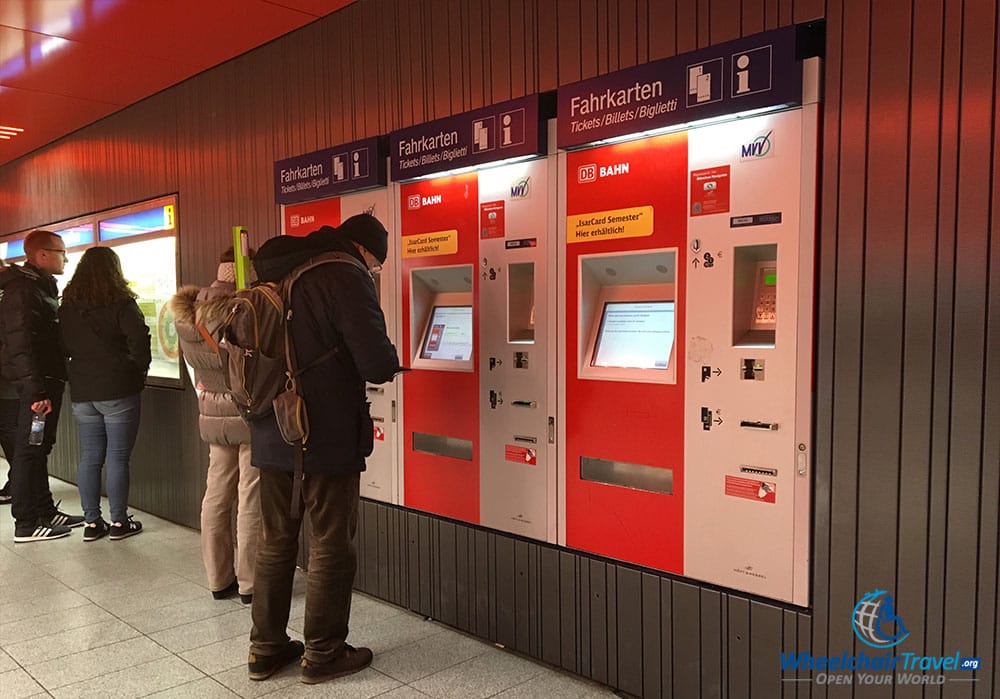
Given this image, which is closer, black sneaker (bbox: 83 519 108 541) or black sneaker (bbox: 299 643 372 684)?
black sneaker (bbox: 299 643 372 684)

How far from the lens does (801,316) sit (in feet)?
7.61

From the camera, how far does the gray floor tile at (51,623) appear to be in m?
3.46

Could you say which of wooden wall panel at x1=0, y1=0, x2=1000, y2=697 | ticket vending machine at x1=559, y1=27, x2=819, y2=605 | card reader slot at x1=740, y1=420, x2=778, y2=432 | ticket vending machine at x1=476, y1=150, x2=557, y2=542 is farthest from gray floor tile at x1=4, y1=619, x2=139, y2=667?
card reader slot at x1=740, y1=420, x2=778, y2=432

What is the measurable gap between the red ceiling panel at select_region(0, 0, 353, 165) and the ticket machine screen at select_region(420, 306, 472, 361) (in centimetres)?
162

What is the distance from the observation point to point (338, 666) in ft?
9.79

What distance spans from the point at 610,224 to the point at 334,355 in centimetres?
109

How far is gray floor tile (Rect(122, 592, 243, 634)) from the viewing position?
3.57m

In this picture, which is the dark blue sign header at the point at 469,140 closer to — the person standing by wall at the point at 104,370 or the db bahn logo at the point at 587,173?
the db bahn logo at the point at 587,173

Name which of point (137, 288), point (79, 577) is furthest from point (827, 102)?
point (137, 288)

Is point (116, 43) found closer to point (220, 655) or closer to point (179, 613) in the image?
point (179, 613)

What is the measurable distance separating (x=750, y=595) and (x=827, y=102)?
1.51 m

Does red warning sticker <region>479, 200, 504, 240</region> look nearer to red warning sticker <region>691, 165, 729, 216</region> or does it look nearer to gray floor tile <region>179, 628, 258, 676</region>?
red warning sticker <region>691, 165, 729, 216</region>

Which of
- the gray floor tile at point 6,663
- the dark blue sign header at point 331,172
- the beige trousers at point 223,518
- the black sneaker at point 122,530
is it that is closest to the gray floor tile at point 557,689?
the beige trousers at point 223,518

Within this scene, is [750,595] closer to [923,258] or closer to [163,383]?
[923,258]
